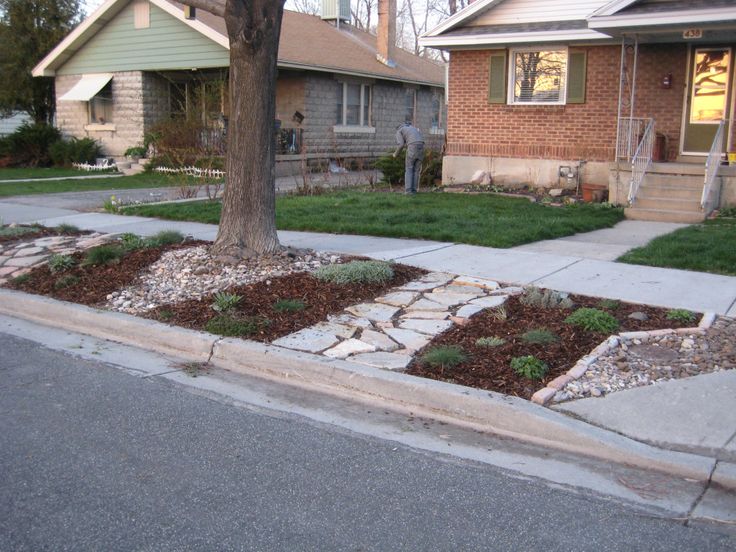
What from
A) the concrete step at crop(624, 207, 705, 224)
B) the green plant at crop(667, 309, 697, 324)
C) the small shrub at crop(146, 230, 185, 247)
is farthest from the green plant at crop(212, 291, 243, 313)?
the concrete step at crop(624, 207, 705, 224)

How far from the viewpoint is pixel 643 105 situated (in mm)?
15852

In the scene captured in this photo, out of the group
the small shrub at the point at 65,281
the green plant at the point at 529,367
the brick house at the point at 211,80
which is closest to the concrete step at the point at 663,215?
the green plant at the point at 529,367

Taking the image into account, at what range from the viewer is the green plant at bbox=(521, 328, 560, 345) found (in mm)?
6039

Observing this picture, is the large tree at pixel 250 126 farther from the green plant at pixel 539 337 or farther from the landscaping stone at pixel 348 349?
the green plant at pixel 539 337

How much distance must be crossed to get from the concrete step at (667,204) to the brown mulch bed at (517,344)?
6.78 metres

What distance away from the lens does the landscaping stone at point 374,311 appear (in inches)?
273

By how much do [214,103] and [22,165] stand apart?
1018cm

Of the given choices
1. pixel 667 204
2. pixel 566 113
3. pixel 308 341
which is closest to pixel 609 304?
pixel 308 341

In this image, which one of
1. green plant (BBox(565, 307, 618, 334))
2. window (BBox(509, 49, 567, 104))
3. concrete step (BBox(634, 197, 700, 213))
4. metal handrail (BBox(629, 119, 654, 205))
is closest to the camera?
green plant (BBox(565, 307, 618, 334))

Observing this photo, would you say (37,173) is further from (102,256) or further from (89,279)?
(89,279)

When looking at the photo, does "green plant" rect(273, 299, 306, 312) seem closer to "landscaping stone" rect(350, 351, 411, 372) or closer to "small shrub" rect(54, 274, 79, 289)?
"landscaping stone" rect(350, 351, 411, 372)

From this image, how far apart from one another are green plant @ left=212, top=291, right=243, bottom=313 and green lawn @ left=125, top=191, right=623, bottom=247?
4099mm

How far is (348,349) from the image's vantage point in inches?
240

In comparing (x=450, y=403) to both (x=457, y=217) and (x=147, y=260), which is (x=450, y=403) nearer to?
(x=147, y=260)
